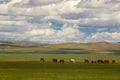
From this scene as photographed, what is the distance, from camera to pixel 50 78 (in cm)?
3966

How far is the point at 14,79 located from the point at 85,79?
8060 mm

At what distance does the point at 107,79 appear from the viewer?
39594 millimetres

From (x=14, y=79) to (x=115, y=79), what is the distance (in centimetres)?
1160

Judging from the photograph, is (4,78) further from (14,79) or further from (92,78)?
(92,78)

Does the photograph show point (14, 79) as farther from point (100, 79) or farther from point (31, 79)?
point (100, 79)

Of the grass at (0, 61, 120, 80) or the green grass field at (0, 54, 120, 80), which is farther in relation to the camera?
the green grass field at (0, 54, 120, 80)

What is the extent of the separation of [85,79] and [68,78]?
7.06 feet

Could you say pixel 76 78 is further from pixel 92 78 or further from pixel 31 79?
pixel 31 79

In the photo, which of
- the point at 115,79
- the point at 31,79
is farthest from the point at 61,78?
the point at 115,79

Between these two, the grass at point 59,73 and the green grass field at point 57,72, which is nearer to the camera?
the grass at point 59,73

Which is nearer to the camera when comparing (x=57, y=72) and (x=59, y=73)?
(x=59, y=73)

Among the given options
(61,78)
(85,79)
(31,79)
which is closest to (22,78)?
(31,79)

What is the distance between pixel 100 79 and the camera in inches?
1549

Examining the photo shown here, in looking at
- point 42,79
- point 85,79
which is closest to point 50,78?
point 42,79
